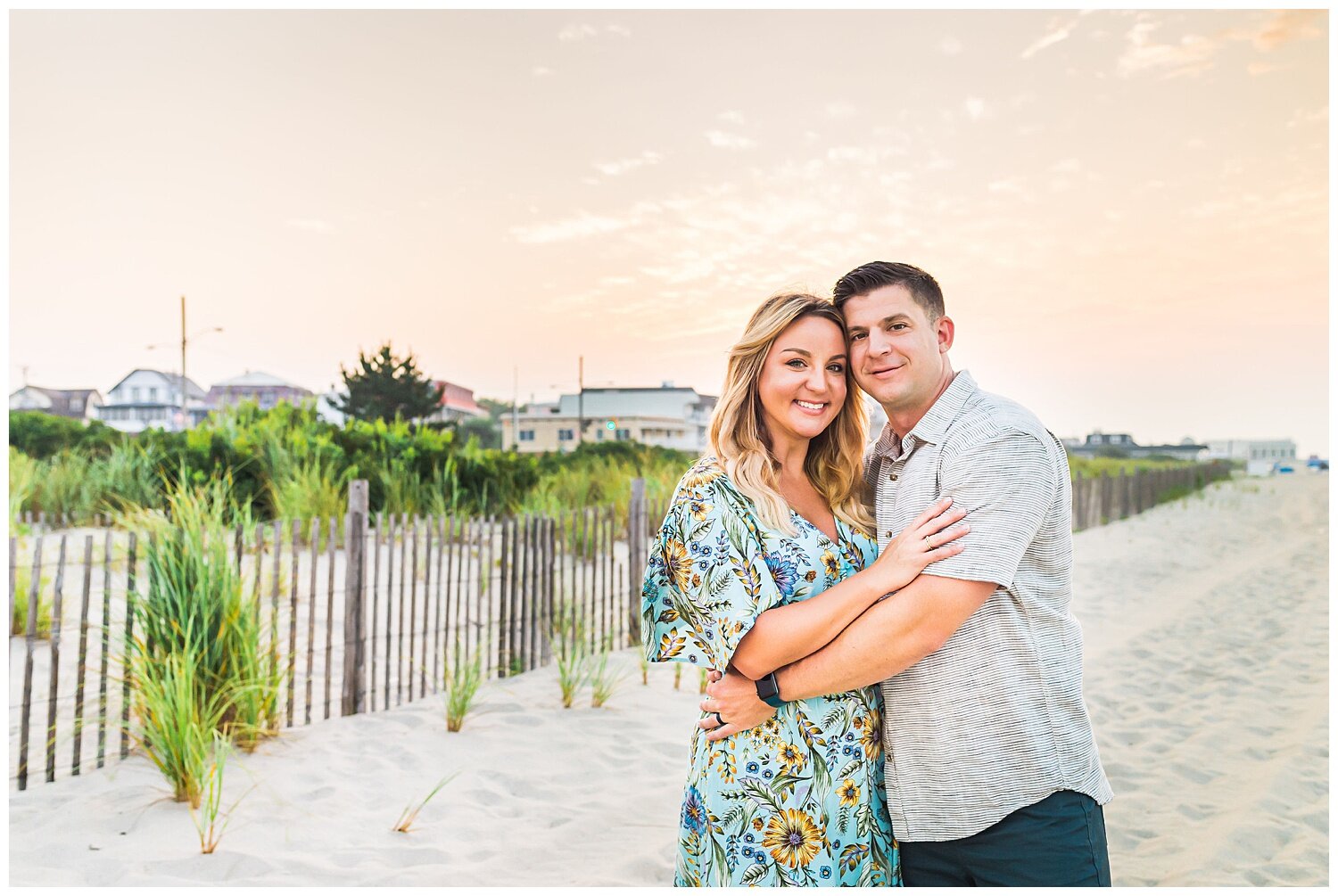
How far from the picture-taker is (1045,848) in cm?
237

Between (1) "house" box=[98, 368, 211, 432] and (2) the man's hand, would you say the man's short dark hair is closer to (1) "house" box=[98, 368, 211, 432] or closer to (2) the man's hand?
(2) the man's hand

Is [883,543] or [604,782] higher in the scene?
[883,543]

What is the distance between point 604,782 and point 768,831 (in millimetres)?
3141

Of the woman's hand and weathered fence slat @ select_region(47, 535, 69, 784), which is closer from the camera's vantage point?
the woman's hand

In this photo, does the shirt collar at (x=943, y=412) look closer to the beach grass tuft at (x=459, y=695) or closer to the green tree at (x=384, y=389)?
the beach grass tuft at (x=459, y=695)

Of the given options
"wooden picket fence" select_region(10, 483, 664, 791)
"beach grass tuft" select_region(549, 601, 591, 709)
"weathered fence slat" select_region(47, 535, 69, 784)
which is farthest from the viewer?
"beach grass tuft" select_region(549, 601, 591, 709)

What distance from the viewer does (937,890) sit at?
249 cm

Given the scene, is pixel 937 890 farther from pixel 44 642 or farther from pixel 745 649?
pixel 44 642

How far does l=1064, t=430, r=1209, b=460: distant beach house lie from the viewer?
63678mm

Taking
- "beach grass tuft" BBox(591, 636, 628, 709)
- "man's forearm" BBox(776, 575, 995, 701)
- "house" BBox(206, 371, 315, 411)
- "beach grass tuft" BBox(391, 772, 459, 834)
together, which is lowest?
"beach grass tuft" BBox(391, 772, 459, 834)

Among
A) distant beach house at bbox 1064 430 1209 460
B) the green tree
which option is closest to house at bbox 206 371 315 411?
the green tree

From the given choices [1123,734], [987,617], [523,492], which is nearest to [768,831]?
[987,617]

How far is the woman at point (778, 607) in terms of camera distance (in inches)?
95.6

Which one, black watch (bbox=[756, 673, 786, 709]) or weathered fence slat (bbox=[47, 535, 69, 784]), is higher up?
black watch (bbox=[756, 673, 786, 709])
